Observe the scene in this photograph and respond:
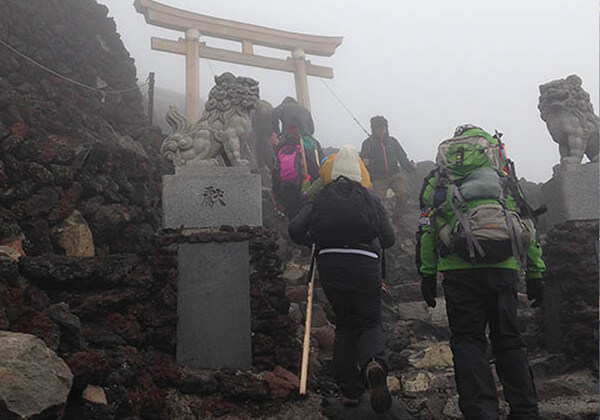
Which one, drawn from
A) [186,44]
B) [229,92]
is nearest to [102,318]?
[229,92]

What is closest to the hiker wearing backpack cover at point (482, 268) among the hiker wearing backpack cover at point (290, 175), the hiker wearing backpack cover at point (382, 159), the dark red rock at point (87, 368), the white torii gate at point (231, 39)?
the dark red rock at point (87, 368)

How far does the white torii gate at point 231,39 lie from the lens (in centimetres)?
1199

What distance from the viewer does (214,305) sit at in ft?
13.0

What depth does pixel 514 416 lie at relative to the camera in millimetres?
2469

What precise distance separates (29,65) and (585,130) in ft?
30.5

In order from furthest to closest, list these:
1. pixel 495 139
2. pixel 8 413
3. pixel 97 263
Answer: pixel 97 263, pixel 495 139, pixel 8 413

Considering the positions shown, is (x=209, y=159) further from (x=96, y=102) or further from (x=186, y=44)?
(x=186, y=44)

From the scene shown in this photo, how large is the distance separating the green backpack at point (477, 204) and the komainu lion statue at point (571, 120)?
9.26 feet

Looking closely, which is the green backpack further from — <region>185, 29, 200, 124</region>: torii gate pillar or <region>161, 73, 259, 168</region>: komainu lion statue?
<region>185, 29, 200, 124</region>: torii gate pillar

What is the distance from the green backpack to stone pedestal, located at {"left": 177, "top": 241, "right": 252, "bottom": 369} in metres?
1.92

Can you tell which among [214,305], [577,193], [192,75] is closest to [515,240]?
[214,305]

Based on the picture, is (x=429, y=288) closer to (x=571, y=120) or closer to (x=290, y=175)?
(x=571, y=120)

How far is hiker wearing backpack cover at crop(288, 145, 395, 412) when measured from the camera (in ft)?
10.2

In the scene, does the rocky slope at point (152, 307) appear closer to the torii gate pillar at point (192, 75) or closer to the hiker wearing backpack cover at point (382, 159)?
the hiker wearing backpack cover at point (382, 159)
